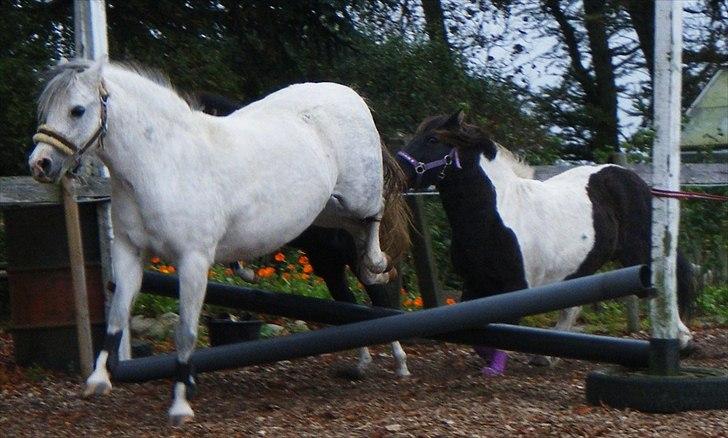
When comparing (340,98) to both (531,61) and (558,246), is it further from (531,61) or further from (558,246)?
(531,61)

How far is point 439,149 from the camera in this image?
7254 millimetres

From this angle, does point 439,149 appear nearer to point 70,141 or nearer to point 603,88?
point 70,141

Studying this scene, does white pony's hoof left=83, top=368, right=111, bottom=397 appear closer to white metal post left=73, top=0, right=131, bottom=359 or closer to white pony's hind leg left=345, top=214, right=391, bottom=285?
white metal post left=73, top=0, right=131, bottom=359

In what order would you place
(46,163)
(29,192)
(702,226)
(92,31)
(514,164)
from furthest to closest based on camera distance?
1. (702,226)
2. (514,164)
3. (92,31)
4. (29,192)
5. (46,163)

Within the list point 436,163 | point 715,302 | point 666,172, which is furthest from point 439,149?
point 715,302

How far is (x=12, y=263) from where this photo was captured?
7383 millimetres

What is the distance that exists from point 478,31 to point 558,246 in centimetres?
1094

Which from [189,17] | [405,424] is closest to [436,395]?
[405,424]

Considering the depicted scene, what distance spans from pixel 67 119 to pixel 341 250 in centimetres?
250

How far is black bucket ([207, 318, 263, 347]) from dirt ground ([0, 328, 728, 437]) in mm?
219

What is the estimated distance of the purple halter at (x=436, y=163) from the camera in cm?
718

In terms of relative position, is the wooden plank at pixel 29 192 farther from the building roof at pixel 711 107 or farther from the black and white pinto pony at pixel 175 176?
the building roof at pixel 711 107

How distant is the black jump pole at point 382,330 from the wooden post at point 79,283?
3.61 ft

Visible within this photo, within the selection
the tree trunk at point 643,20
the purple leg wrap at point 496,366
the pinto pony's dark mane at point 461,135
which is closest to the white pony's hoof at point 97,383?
the purple leg wrap at point 496,366
